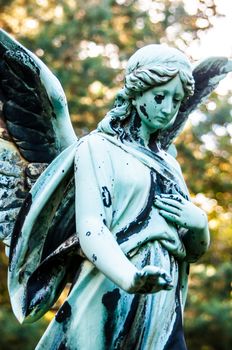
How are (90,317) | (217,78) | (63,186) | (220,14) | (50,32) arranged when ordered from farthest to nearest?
(220,14) < (50,32) < (217,78) < (63,186) < (90,317)

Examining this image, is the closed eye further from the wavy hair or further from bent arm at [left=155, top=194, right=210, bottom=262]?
bent arm at [left=155, top=194, right=210, bottom=262]

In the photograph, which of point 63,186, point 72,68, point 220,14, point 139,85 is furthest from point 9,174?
point 220,14

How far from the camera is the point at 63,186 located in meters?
4.82

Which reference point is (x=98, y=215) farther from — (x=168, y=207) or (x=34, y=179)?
(x=34, y=179)

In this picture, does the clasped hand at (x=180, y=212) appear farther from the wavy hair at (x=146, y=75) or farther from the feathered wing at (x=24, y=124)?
the feathered wing at (x=24, y=124)

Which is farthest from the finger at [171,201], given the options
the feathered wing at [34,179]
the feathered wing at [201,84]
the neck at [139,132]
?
the feathered wing at [201,84]

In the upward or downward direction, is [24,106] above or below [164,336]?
above

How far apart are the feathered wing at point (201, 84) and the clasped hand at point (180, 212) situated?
2.91 ft

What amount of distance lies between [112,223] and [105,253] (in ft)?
0.81

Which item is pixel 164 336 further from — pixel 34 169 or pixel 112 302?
pixel 34 169

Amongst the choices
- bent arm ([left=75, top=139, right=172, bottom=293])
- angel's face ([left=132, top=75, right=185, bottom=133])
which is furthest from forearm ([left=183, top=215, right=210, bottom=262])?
angel's face ([left=132, top=75, right=185, bottom=133])

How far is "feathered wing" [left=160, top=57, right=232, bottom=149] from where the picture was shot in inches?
220

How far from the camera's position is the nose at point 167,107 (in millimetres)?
4723

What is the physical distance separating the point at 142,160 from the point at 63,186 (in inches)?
14.8
